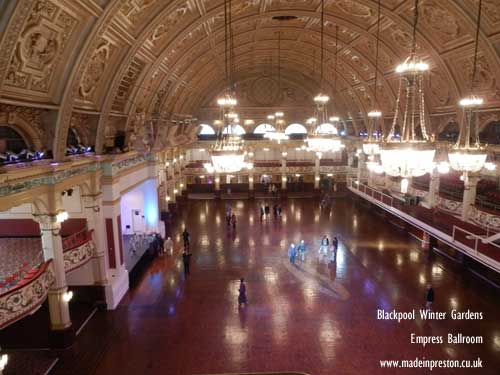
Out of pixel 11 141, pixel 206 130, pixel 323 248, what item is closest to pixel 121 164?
pixel 11 141

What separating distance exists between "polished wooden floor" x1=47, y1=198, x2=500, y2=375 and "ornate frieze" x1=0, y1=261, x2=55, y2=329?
189 cm

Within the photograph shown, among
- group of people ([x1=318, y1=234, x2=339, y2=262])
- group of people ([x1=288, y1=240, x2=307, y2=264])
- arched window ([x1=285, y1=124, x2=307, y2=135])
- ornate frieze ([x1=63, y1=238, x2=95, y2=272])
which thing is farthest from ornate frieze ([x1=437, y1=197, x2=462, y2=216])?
arched window ([x1=285, y1=124, x2=307, y2=135])

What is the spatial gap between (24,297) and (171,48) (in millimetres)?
8645

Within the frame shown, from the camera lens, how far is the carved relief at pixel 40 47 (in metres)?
6.48

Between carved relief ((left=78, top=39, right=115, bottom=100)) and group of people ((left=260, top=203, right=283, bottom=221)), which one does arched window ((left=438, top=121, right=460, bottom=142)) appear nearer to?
group of people ((left=260, top=203, right=283, bottom=221))

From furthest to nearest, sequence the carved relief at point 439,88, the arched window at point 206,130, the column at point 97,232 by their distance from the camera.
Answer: the arched window at point 206,130 < the carved relief at point 439,88 < the column at point 97,232

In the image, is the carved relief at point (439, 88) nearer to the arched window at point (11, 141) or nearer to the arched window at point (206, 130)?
the arched window at point (11, 141)

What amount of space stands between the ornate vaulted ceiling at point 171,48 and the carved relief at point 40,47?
0.08ft

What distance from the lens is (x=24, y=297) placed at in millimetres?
7551

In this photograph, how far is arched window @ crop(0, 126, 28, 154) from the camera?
7555mm

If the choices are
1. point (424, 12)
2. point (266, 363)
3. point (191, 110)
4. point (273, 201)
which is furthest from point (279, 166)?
point (266, 363)

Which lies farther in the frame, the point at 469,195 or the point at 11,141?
the point at 469,195

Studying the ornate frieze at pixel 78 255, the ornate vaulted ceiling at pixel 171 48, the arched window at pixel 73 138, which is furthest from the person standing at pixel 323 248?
the arched window at pixel 73 138

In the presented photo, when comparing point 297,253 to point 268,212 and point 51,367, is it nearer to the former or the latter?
point 268,212
